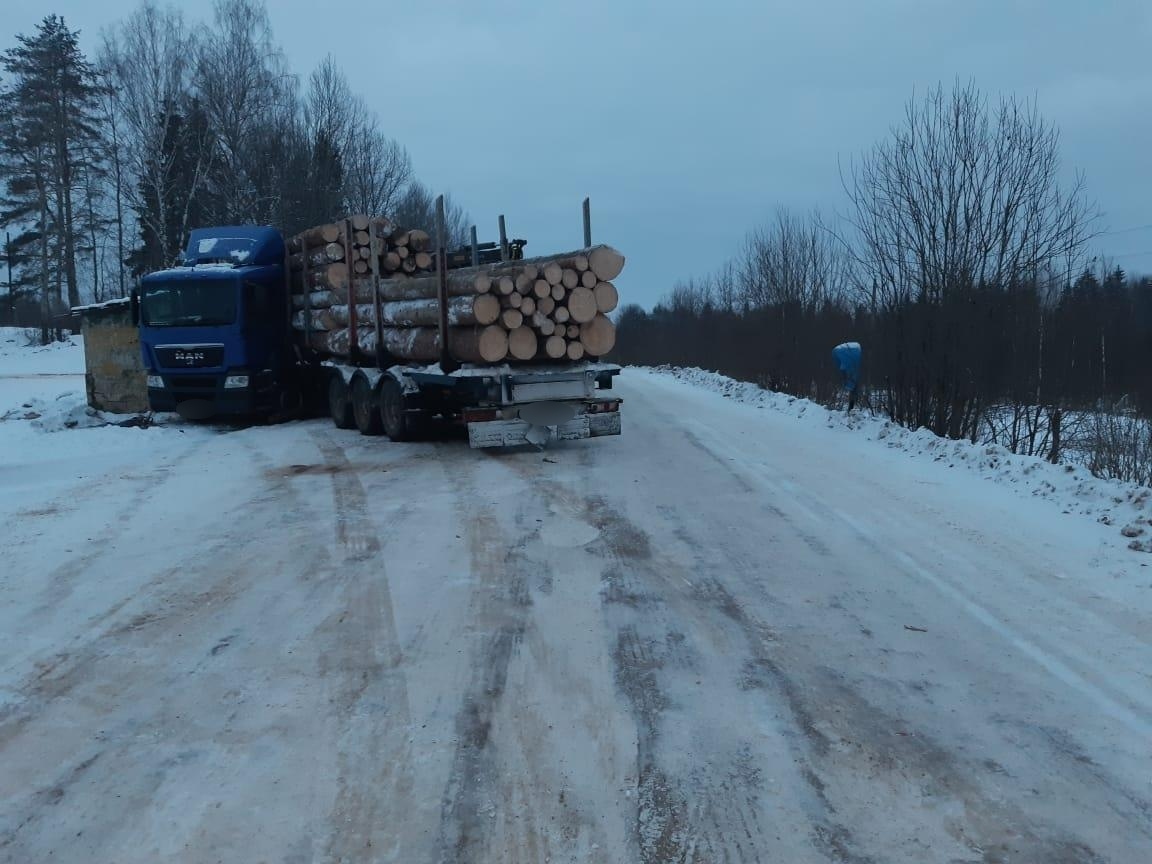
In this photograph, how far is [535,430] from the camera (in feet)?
40.5

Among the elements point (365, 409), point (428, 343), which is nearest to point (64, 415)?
point (365, 409)

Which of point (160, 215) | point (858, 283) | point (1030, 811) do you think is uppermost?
point (160, 215)

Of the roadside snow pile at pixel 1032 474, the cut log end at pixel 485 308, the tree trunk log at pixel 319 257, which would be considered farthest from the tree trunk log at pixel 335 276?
the roadside snow pile at pixel 1032 474

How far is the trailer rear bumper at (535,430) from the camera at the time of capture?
39.2 ft

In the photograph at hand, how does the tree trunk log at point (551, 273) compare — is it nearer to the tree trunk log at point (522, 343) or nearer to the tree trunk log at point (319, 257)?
the tree trunk log at point (522, 343)

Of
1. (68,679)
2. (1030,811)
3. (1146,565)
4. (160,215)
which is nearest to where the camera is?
(1030,811)

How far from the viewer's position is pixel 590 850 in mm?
3330

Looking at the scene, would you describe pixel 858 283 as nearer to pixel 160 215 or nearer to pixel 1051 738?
pixel 1051 738

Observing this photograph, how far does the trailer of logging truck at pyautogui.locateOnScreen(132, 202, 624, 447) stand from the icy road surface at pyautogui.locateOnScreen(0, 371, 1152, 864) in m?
3.22

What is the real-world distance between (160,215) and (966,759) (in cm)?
3177

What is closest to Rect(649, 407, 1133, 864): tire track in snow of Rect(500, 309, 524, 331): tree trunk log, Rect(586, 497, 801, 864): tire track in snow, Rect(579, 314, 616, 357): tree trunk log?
Rect(586, 497, 801, 864): tire track in snow

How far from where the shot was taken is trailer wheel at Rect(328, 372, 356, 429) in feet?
51.6

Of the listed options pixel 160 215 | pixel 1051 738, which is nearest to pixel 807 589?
pixel 1051 738

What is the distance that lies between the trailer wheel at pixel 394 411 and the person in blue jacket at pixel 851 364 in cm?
808
